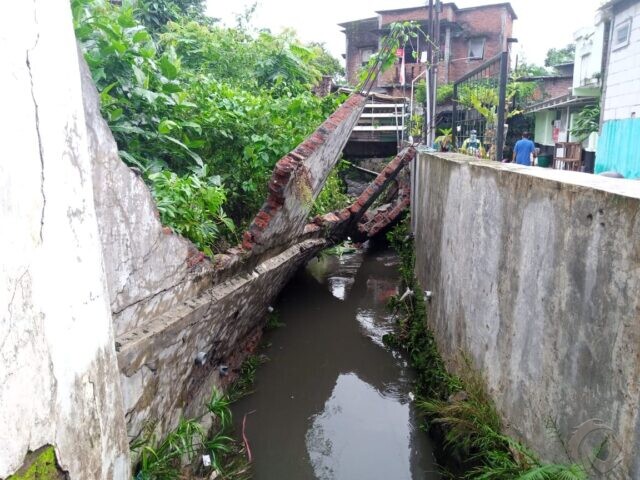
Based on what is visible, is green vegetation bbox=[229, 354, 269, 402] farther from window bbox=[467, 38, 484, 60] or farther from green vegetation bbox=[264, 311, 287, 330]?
window bbox=[467, 38, 484, 60]

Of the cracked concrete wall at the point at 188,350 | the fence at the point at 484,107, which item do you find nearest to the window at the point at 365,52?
the fence at the point at 484,107

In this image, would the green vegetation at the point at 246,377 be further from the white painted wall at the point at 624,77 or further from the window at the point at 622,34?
the window at the point at 622,34

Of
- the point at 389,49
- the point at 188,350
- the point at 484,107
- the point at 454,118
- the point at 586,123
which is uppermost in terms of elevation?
the point at 389,49

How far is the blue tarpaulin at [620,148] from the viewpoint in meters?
9.10

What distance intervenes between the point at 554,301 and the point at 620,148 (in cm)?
911

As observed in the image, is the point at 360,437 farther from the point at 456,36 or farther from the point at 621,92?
the point at 456,36

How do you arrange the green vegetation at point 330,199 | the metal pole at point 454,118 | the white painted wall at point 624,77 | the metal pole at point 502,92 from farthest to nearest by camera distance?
the white painted wall at point 624,77 → the green vegetation at point 330,199 → the metal pole at point 454,118 → the metal pole at point 502,92

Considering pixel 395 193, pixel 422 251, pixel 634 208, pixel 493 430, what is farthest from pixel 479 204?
pixel 395 193

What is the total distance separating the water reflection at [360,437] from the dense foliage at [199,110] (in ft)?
6.67

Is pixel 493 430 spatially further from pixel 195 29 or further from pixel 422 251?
pixel 195 29

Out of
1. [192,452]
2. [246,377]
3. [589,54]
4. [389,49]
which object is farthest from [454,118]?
[589,54]

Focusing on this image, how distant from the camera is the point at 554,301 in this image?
7.78 feet

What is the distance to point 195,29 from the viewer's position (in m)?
8.84

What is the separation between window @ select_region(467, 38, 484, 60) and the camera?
76.0 ft
